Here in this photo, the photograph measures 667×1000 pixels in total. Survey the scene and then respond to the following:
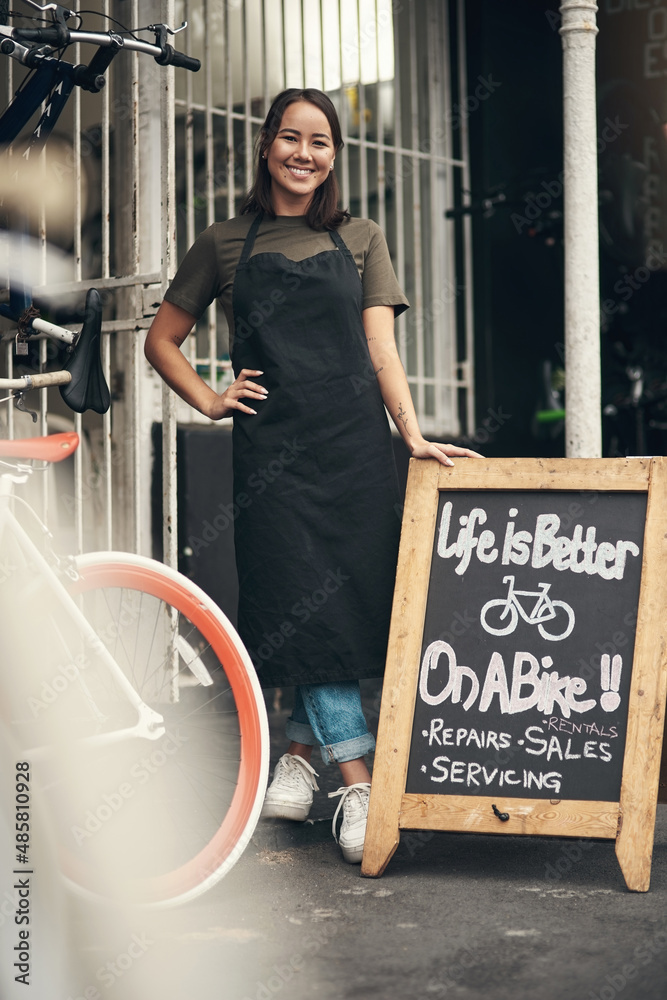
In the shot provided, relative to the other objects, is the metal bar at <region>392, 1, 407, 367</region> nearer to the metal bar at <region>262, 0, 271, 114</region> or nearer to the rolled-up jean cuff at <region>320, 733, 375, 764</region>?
the metal bar at <region>262, 0, 271, 114</region>

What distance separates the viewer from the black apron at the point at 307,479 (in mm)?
2963

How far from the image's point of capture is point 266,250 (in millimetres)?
3008

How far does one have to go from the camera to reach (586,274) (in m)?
3.83

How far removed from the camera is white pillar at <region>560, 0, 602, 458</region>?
150 inches

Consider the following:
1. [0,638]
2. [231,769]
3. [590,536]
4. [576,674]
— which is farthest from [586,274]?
[0,638]

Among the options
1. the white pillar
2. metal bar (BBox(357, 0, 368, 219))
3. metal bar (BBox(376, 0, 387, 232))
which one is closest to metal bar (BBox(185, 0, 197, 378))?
metal bar (BBox(357, 0, 368, 219))

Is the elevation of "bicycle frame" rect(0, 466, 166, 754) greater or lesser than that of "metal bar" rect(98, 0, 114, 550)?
lesser

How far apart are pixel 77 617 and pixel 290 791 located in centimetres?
90

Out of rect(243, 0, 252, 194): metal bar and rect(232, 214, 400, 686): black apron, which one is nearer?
rect(232, 214, 400, 686): black apron

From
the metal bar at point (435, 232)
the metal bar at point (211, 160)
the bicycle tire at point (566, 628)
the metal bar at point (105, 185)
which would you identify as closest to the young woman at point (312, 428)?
the bicycle tire at point (566, 628)

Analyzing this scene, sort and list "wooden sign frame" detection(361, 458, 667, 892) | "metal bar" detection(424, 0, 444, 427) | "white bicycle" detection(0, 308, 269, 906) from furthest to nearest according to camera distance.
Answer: "metal bar" detection(424, 0, 444, 427), "wooden sign frame" detection(361, 458, 667, 892), "white bicycle" detection(0, 308, 269, 906)

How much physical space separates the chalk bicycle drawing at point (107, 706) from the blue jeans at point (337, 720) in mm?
286

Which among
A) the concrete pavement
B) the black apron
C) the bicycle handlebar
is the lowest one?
the concrete pavement

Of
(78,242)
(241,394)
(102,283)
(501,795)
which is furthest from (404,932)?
(78,242)
